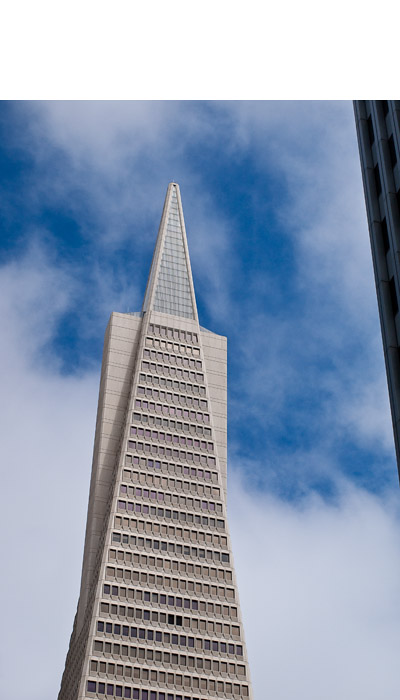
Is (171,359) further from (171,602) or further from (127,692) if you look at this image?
(127,692)

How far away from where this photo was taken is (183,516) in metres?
164

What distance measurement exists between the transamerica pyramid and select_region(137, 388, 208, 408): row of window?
0.73 ft

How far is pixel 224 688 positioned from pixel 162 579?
2016cm

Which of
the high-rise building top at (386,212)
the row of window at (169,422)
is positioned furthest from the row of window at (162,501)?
the high-rise building top at (386,212)

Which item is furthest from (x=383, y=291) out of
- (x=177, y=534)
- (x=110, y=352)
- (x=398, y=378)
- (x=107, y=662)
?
(x=110, y=352)

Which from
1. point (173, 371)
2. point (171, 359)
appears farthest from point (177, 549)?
point (171, 359)

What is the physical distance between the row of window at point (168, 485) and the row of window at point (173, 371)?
22.0 meters

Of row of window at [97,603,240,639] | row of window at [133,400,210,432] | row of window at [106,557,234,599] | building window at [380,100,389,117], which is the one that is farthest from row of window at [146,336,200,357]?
building window at [380,100,389,117]

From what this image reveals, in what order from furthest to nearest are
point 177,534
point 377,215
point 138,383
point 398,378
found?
point 138,383
point 177,534
point 377,215
point 398,378

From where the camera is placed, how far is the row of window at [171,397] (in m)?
174

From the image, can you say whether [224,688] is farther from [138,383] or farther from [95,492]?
[138,383]

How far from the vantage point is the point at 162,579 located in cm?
15438

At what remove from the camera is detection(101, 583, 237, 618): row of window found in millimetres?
147500

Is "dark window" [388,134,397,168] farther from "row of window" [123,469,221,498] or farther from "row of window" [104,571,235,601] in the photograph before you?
"row of window" [123,469,221,498]
